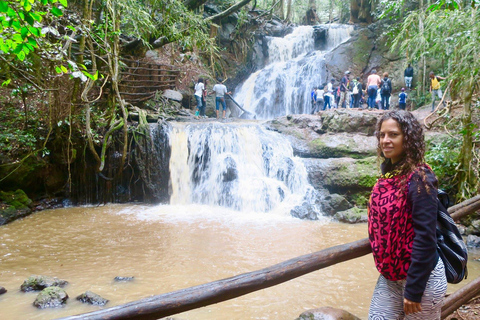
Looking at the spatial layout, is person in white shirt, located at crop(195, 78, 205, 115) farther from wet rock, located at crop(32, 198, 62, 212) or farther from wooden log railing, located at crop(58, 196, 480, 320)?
wooden log railing, located at crop(58, 196, 480, 320)

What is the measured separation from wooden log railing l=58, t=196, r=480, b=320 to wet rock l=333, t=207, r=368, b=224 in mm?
5859

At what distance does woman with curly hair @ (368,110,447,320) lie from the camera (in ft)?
4.63

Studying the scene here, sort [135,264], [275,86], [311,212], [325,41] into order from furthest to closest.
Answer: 1. [325,41]
2. [275,86]
3. [311,212]
4. [135,264]

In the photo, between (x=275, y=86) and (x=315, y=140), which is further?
(x=275, y=86)

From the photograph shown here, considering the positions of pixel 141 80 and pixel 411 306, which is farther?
pixel 141 80

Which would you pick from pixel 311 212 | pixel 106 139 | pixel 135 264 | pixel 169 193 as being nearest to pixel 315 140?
pixel 311 212

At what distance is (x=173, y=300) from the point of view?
1.49 meters

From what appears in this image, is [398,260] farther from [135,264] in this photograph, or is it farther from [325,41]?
[325,41]

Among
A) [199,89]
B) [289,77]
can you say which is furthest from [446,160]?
[289,77]

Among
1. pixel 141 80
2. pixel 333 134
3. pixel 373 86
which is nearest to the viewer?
pixel 333 134

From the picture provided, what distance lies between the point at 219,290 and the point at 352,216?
21.5 feet

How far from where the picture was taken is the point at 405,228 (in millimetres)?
1511

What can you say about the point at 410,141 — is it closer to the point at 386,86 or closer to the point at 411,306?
the point at 411,306

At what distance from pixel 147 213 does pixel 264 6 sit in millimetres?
19653
